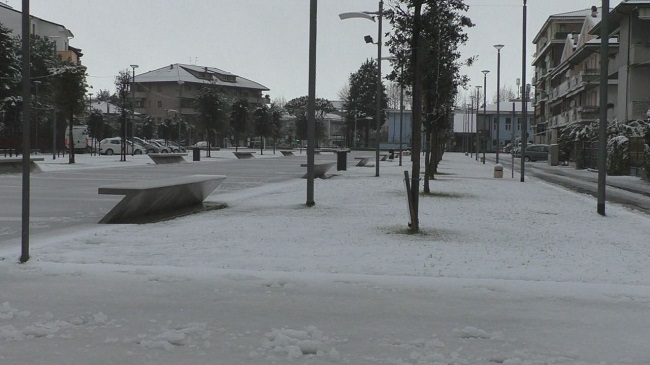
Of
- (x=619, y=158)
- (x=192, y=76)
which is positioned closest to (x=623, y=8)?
(x=619, y=158)

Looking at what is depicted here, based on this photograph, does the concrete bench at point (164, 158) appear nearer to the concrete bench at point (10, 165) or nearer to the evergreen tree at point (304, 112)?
the concrete bench at point (10, 165)

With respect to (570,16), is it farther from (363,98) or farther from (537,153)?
(363,98)

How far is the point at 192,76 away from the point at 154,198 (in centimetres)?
12300

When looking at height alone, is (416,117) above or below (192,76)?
below

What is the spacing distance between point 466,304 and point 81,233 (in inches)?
230

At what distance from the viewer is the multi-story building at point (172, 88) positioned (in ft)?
418

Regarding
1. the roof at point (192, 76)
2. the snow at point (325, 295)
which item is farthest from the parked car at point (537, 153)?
the roof at point (192, 76)

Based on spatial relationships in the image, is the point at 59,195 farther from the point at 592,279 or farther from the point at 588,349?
the point at 588,349

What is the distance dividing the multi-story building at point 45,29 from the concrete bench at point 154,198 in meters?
76.5

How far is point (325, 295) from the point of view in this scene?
578 centimetres

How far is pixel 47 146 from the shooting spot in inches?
2611

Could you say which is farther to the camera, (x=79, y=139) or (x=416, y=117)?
(x=79, y=139)

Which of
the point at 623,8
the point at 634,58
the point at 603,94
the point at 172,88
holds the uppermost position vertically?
the point at 172,88

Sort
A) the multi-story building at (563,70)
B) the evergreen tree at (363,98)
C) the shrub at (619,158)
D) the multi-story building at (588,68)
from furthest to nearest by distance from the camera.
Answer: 1. the evergreen tree at (363,98)
2. the multi-story building at (563,70)
3. the multi-story building at (588,68)
4. the shrub at (619,158)
